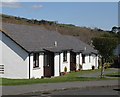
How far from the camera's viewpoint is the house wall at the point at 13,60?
31.2 m

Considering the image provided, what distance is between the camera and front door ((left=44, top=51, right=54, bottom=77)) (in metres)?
35.4

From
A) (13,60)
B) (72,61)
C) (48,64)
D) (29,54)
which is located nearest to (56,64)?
(48,64)

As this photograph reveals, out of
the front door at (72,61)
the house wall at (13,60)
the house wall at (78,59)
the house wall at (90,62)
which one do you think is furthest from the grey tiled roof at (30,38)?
the house wall at (90,62)

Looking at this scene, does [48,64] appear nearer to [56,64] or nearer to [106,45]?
[56,64]

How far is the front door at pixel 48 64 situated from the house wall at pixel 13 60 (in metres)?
Answer: 4.30

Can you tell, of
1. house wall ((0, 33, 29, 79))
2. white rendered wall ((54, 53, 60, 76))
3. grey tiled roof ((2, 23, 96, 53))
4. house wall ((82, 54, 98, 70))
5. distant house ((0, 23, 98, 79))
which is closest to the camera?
house wall ((0, 33, 29, 79))

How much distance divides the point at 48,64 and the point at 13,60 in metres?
5.37

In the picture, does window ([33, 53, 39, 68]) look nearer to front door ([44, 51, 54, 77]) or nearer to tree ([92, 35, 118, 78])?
front door ([44, 51, 54, 77])

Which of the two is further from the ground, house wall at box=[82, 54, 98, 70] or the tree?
the tree

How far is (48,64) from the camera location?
36188mm

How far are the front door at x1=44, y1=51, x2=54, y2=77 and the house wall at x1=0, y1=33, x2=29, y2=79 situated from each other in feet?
14.1

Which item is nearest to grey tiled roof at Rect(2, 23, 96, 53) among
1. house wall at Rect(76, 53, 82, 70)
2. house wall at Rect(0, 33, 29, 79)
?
house wall at Rect(0, 33, 29, 79)

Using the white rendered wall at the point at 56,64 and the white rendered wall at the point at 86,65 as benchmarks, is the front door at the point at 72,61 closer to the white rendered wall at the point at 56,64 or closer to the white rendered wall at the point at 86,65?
the white rendered wall at the point at 86,65

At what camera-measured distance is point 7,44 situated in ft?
106
